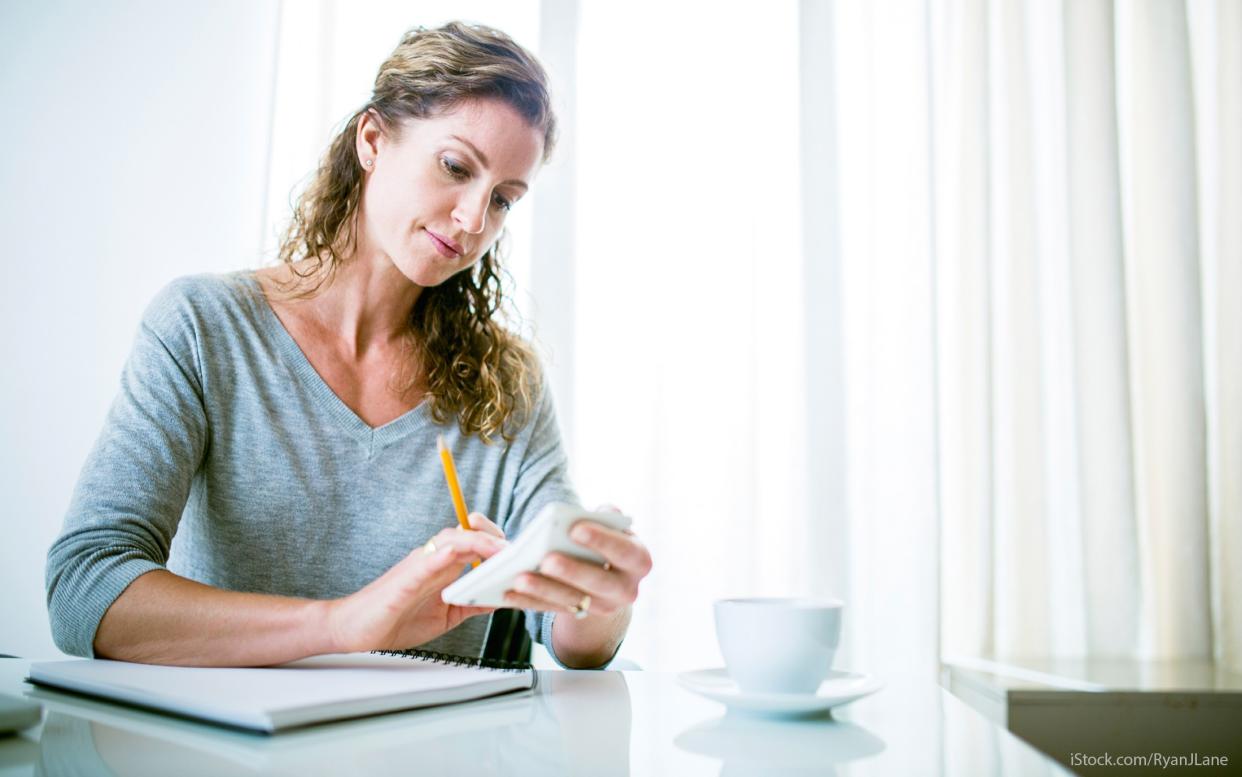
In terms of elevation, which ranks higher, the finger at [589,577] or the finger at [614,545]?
the finger at [614,545]

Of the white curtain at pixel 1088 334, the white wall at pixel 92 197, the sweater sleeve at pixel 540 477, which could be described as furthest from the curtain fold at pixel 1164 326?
the white wall at pixel 92 197

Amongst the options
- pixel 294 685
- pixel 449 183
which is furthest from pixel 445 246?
pixel 294 685

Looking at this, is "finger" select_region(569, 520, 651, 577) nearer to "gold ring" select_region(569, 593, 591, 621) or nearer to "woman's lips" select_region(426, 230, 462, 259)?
"gold ring" select_region(569, 593, 591, 621)

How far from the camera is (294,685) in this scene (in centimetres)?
60

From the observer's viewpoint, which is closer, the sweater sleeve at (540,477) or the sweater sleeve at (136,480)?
the sweater sleeve at (136,480)

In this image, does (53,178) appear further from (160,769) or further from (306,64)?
(160,769)

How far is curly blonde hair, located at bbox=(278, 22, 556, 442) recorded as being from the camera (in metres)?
1.15

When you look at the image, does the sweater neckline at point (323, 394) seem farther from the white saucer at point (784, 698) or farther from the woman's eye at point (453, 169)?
the white saucer at point (784, 698)

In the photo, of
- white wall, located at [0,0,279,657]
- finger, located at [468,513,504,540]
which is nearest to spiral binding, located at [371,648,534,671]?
finger, located at [468,513,504,540]

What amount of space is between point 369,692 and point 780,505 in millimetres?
1509

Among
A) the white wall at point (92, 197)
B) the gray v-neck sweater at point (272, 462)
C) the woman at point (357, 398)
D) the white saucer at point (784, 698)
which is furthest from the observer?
the white wall at point (92, 197)

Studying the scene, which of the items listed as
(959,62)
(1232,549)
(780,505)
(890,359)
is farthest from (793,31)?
(1232,549)

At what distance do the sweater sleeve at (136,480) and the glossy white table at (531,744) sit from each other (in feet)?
0.42

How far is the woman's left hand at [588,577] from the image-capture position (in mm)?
629
